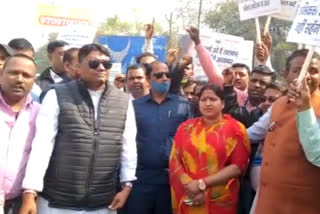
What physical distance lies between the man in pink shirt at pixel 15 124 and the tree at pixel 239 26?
86.2ft

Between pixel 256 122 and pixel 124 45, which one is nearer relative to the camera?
pixel 256 122

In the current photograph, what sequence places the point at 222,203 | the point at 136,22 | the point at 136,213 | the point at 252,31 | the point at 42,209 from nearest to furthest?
the point at 42,209, the point at 222,203, the point at 136,213, the point at 252,31, the point at 136,22

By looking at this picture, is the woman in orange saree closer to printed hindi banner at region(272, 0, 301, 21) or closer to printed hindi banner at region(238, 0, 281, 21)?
printed hindi banner at region(238, 0, 281, 21)

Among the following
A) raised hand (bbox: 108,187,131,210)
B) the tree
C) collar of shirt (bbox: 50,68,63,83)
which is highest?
the tree

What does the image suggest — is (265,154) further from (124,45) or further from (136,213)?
(124,45)

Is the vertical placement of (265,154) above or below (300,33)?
below

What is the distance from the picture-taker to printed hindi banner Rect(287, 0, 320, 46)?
3.56m

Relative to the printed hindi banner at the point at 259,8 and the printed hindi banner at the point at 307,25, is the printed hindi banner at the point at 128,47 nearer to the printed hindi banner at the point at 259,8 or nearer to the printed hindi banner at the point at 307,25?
the printed hindi banner at the point at 259,8

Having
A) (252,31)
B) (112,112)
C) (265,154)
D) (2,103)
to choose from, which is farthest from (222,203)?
(252,31)

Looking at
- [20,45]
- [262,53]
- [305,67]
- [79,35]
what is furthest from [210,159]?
[79,35]

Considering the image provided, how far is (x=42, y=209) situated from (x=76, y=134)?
23.3 inches

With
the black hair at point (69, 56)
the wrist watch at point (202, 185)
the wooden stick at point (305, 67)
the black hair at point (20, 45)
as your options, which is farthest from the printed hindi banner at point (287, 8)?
the wooden stick at point (305, 67)

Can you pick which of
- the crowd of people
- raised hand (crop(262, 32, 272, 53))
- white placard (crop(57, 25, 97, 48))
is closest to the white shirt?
the crowd of people

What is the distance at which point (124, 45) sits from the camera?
11.8 meters
